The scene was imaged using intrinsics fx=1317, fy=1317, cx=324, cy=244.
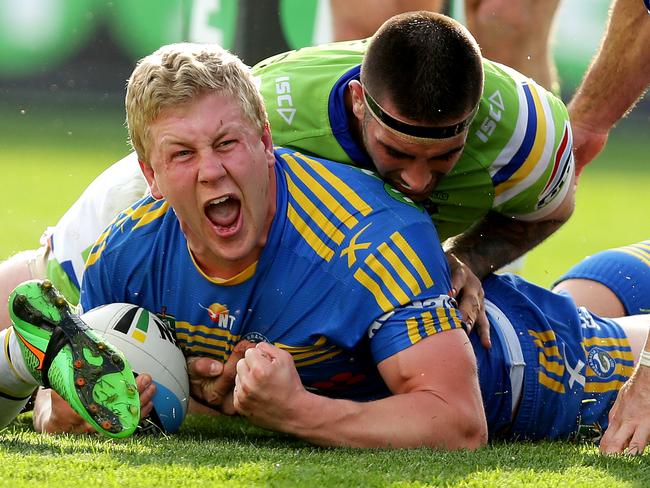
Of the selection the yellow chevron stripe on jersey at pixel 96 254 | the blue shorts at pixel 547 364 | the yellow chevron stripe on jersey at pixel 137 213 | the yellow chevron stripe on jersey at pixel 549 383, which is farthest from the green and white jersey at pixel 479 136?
the yellow chevron stripe on jersey at pixel 96 254

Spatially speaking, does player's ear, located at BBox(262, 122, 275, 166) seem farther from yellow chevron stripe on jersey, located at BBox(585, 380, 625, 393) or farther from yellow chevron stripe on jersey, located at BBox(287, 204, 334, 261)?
yellow chevron stripe on jersey, located at BBox(585, 380, 625, 393)

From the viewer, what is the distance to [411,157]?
16.5 feet

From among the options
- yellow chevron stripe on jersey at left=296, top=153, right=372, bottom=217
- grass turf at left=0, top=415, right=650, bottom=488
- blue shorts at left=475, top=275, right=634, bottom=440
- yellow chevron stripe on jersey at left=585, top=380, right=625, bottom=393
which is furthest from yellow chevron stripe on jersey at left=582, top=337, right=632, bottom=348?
yellow chevron stripe on jersey at left=296, top=153, right=372, bottom=217

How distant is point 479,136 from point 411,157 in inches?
15.8

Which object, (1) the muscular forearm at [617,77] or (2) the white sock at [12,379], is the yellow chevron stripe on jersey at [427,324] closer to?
(2) the white sock at [12,379]

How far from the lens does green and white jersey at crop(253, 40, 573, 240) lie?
529 cm

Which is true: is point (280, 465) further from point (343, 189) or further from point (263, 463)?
point (343, 189)

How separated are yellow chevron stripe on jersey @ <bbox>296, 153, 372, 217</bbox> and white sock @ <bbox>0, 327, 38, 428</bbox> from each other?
48.8 inches

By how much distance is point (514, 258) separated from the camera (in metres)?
5.86

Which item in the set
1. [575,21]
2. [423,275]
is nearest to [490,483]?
[423,275]

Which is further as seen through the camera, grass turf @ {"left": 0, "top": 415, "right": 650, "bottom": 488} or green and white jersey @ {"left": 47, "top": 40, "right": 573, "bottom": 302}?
green and white jersey @ {"left": 47, "top": 40, "right": 573, "bottom": 302}

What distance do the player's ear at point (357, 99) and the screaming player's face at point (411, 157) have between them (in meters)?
0.10

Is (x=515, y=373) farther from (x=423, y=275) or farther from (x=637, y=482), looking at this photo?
(x=637, y=482)

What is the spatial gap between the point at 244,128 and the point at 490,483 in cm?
152
